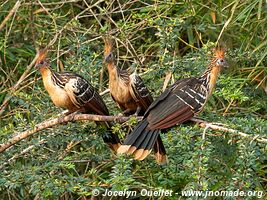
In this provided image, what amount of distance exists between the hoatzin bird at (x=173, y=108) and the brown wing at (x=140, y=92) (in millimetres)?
269

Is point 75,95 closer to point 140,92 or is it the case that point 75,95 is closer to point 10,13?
point 140,92

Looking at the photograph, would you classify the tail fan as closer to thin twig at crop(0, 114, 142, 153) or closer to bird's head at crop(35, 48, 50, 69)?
thin twig at crop(0, 114, 142, 153)

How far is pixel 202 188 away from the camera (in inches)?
159

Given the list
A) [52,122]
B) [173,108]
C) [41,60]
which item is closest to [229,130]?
[173,108]

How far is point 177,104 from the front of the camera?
16.9ft

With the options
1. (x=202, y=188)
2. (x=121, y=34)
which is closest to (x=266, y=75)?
(x=121, y=34)

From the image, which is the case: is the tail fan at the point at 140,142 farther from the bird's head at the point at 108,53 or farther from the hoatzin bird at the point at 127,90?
the bird's head at the point at 108,53

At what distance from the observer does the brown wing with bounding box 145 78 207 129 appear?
16.4 ft

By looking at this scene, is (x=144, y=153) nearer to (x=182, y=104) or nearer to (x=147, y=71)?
(x=182, y=104)

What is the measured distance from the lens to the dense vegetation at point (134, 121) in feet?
14.3

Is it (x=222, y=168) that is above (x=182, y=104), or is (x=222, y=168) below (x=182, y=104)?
below

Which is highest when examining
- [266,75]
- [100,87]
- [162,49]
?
[162,49]

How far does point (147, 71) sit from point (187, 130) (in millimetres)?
1033

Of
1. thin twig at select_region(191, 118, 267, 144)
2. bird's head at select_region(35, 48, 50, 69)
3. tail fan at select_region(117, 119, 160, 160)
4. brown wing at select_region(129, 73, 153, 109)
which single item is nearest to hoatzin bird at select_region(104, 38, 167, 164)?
brown wing at select_region(129, 73, 153, 109)
